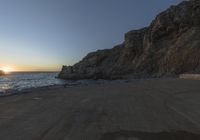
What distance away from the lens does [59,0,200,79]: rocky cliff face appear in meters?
56.8

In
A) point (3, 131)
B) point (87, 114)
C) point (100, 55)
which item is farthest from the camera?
point (100, 55)

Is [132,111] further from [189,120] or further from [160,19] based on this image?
[160,19]

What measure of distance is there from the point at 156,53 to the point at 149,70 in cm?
545

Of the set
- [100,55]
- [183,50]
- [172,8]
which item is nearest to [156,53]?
[183,50]

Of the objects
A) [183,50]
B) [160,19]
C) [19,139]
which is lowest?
[19,139]

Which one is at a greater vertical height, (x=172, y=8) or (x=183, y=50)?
(x=172, y=8)

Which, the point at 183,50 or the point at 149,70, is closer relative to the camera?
the point at 183,50

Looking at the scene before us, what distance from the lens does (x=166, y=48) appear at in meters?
68.6

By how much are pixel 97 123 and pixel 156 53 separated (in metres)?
66.1

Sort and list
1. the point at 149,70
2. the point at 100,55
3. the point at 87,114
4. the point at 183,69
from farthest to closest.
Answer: the point at 100,55 → the point at 149,70 → the point at 183,69 → the point at 87,114

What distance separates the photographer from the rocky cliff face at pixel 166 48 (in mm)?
56834

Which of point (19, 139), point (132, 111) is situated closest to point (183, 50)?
point (132, 111)

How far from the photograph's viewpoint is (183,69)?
2197 inches

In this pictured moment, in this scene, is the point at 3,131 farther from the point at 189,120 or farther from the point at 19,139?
the point at 189,120
